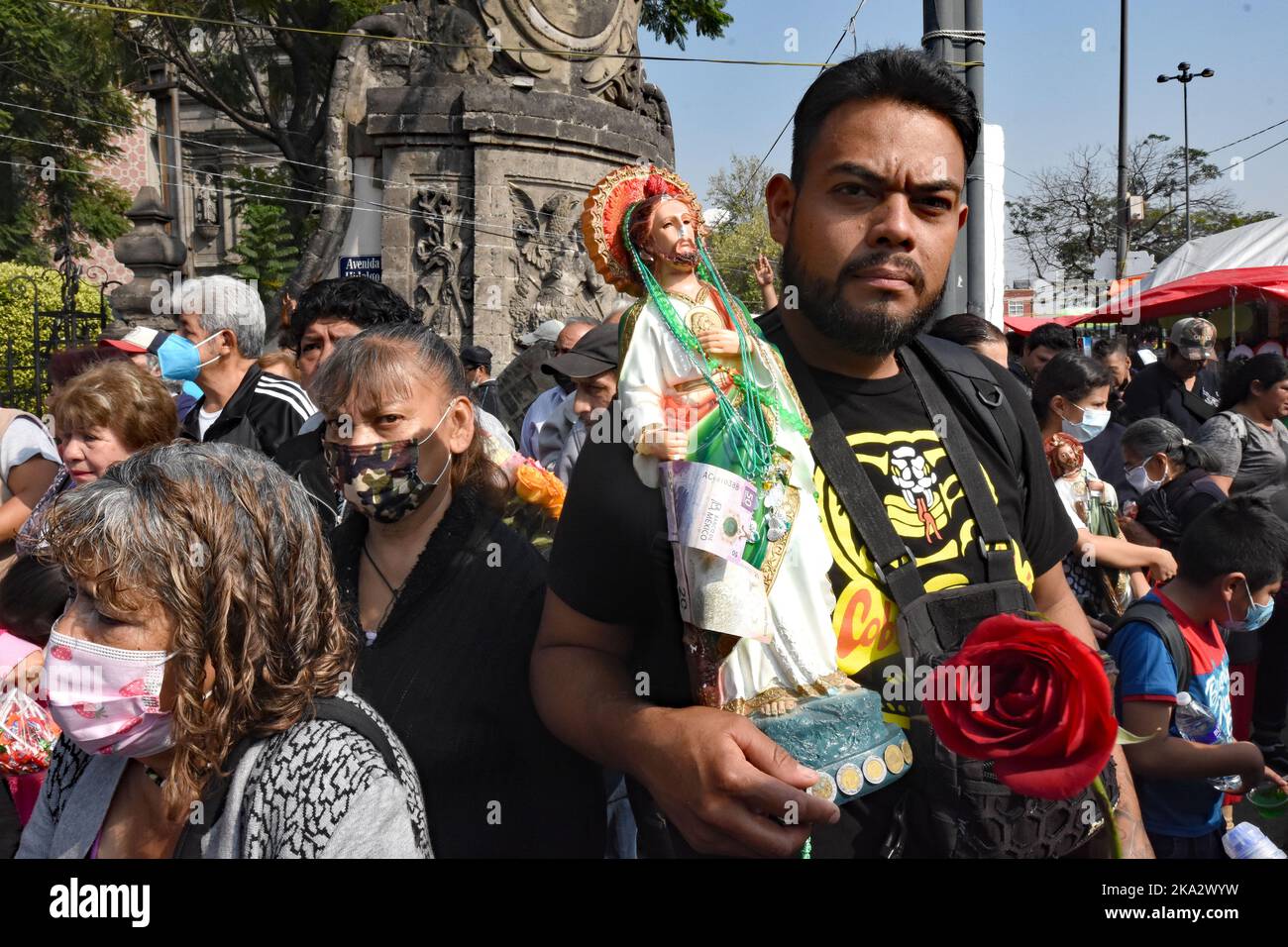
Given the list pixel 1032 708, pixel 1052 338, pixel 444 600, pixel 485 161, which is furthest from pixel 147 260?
pixel 1032 708

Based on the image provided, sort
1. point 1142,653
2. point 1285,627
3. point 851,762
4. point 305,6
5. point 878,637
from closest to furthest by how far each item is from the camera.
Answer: point 851,762 → point 878,637 → point 1142,653 → point 1285,627 → point 305,6

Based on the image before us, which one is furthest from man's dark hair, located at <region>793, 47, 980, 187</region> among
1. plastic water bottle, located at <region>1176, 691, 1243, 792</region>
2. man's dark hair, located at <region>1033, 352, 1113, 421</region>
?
man's dark hair, located at <region>1033, 352, 1113, 421</region>

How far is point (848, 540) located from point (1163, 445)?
14.1ft

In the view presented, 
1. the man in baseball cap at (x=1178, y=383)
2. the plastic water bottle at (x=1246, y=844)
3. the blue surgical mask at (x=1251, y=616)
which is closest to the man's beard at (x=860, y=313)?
the plastic water bottle at (x=1246, y=844)

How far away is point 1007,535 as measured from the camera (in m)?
1.95

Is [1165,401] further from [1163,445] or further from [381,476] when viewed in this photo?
[381,476]

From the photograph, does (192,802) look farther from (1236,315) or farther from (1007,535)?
(1236,315)

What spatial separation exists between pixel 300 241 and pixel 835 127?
77.3ft

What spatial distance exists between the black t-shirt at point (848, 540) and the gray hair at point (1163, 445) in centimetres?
389

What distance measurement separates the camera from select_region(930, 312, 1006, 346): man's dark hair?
457 centimetres

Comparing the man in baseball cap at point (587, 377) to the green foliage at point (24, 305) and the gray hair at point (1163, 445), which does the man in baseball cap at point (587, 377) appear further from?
the green foliage at point (24, 305)

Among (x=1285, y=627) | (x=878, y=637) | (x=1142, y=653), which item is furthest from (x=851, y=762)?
(x=1285, y=627)

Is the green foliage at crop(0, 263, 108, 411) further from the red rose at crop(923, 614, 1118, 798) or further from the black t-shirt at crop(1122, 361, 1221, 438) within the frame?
the red rose at crop(923, 614, 1118, 798)

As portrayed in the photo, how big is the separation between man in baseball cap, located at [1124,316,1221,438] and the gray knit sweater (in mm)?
6608
